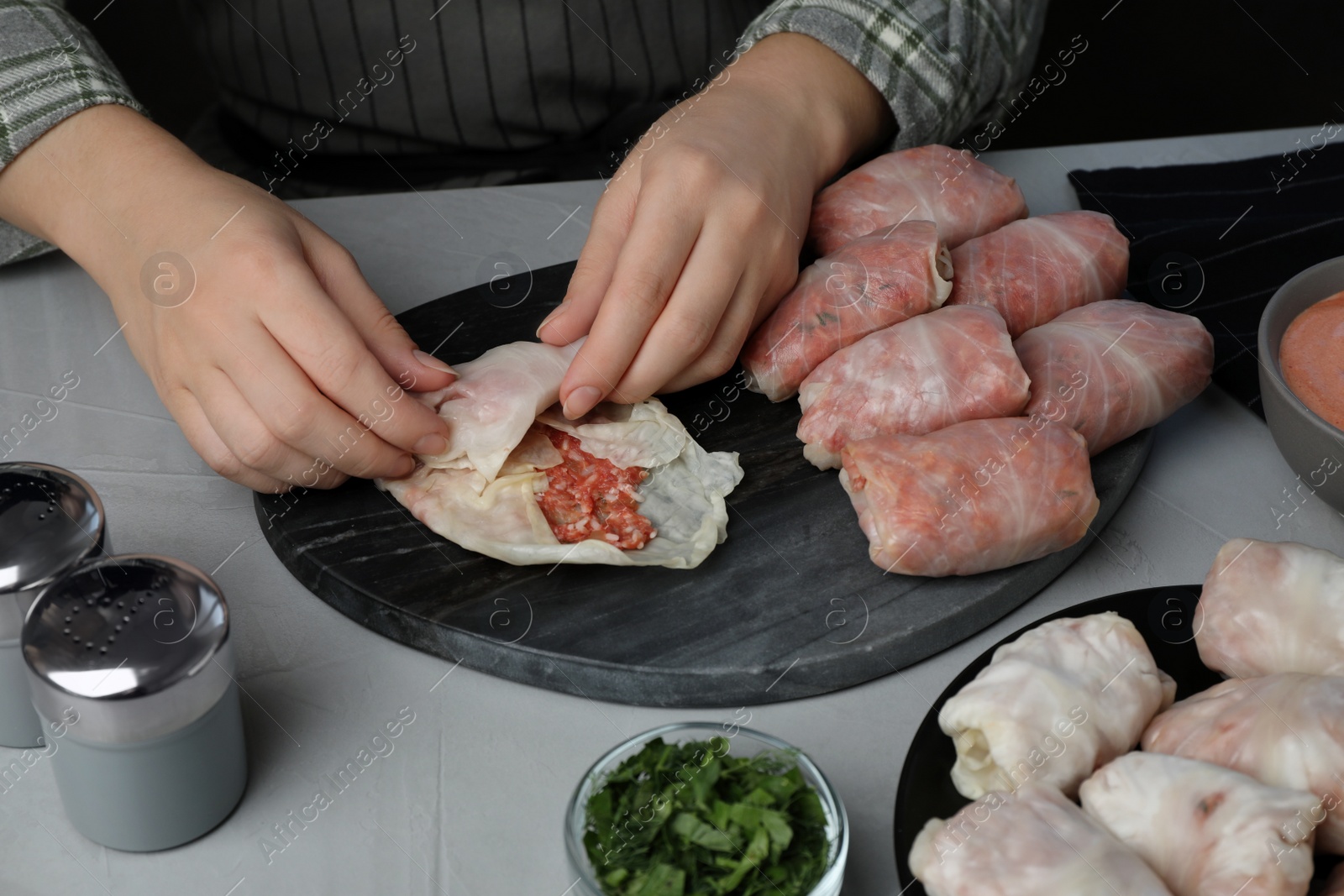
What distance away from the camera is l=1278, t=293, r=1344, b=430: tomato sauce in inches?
49.3

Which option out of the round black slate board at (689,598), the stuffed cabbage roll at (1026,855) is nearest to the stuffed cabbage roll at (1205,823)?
the stuffed cabbage roll at (1026,855)

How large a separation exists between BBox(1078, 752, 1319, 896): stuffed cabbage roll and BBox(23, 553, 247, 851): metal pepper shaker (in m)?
0.73

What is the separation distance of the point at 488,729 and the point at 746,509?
0.41 meters

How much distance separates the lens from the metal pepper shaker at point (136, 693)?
0.85m

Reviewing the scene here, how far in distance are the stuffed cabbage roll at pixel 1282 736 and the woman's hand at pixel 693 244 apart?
0.70 meters

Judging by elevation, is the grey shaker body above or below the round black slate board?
above

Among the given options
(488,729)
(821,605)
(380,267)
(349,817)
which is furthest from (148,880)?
(380,267)

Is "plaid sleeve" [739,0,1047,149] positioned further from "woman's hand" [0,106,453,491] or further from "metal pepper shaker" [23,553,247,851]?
→ "metal pepper shaker" [23,553,247,851]

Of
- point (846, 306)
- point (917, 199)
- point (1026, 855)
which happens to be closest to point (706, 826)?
point (1026, 855)

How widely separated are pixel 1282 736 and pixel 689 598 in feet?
1.90

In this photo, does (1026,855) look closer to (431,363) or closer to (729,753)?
(729,753)

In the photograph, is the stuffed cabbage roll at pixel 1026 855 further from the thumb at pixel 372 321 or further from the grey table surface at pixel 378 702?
the thumb at pixel 372 321

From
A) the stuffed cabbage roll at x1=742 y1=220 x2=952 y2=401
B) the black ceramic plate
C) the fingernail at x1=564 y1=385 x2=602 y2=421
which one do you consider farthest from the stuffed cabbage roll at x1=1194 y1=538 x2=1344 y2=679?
the fingernail at x1=564 y1=385 x2=602 y2=421

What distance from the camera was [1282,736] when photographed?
90cm
